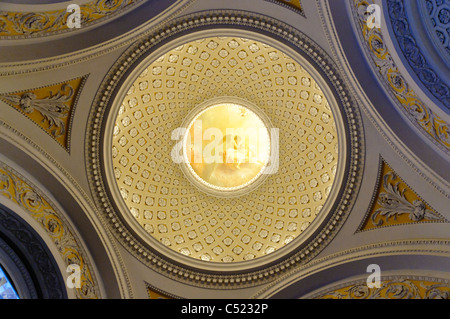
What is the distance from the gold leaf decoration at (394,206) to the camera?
9680mm

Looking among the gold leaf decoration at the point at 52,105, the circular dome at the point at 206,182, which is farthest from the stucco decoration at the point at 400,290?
the gold leaf decoration at the point at 52,105

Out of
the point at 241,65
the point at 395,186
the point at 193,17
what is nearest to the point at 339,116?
the point at 395,186

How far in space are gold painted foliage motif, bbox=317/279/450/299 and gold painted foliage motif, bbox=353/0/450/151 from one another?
9.27 ft

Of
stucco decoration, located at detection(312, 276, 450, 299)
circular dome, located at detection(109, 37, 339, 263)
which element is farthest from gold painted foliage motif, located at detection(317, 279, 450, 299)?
circular dome, located at detection(109, 37, 339, 263)

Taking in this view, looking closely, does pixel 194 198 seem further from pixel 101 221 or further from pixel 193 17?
pixel 193 17

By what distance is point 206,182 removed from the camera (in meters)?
13.3

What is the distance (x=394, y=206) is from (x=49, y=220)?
727cm

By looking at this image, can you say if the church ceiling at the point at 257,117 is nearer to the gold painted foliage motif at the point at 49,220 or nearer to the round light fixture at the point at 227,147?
the gold painted foliage motif at the point at 49,220

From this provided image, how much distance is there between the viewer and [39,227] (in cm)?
988

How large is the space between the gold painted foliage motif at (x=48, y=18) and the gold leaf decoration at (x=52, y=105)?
45.3 inches

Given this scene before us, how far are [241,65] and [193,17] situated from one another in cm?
213

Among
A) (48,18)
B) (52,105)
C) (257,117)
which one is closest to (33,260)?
(52,105)

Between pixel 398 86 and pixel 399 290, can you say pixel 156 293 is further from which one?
pixel 398 86

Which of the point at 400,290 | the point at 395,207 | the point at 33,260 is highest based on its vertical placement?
the point at 395,207
